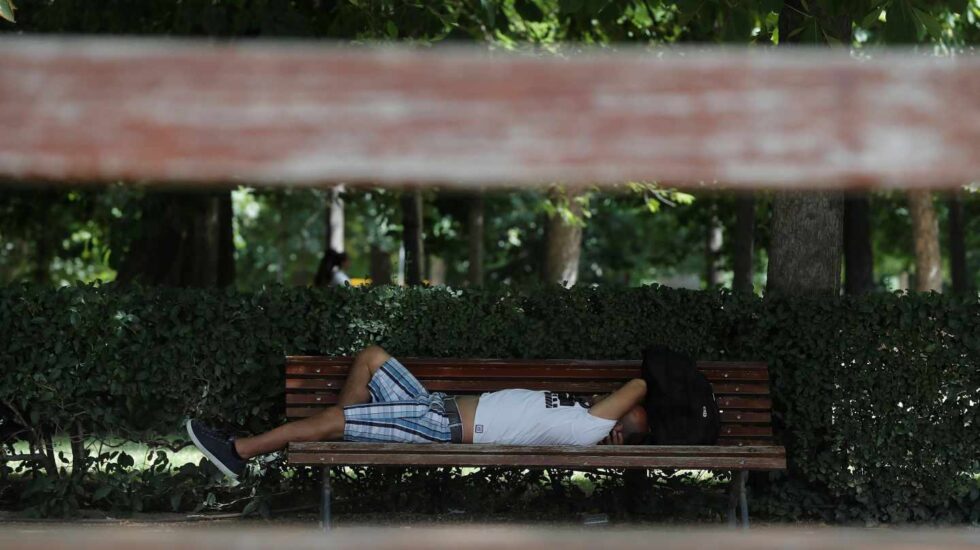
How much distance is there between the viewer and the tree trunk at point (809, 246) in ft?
25.5

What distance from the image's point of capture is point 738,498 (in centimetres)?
684

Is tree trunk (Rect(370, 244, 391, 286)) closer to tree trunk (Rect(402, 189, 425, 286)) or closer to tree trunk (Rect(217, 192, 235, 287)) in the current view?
tree trunk (Rect(217, 192, 235, 287))

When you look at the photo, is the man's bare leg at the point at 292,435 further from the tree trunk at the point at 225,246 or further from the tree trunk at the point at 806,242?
the tree trunk at the point at 225,246

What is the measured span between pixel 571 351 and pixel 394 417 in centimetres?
135

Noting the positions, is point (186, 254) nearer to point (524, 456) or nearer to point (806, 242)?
point (806, 242)

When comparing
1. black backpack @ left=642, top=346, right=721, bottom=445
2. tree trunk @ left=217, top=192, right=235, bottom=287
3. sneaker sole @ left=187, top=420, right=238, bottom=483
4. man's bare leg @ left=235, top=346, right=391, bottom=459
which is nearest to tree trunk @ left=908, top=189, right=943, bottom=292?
tree trunk @ left=217, top=192, right=235, bottom=287

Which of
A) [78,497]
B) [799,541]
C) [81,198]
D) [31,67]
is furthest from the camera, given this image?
[81,198]

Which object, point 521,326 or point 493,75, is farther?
point 521,326

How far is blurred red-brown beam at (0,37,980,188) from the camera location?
156 centimetres

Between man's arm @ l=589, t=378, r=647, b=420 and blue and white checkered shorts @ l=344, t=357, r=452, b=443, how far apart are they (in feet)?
2.76

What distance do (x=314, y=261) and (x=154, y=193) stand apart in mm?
22470

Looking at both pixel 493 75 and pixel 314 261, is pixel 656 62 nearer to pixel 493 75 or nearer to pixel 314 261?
pixel 493 75

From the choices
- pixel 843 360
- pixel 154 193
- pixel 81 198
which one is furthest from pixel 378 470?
pixel 81 198

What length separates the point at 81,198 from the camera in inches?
592
